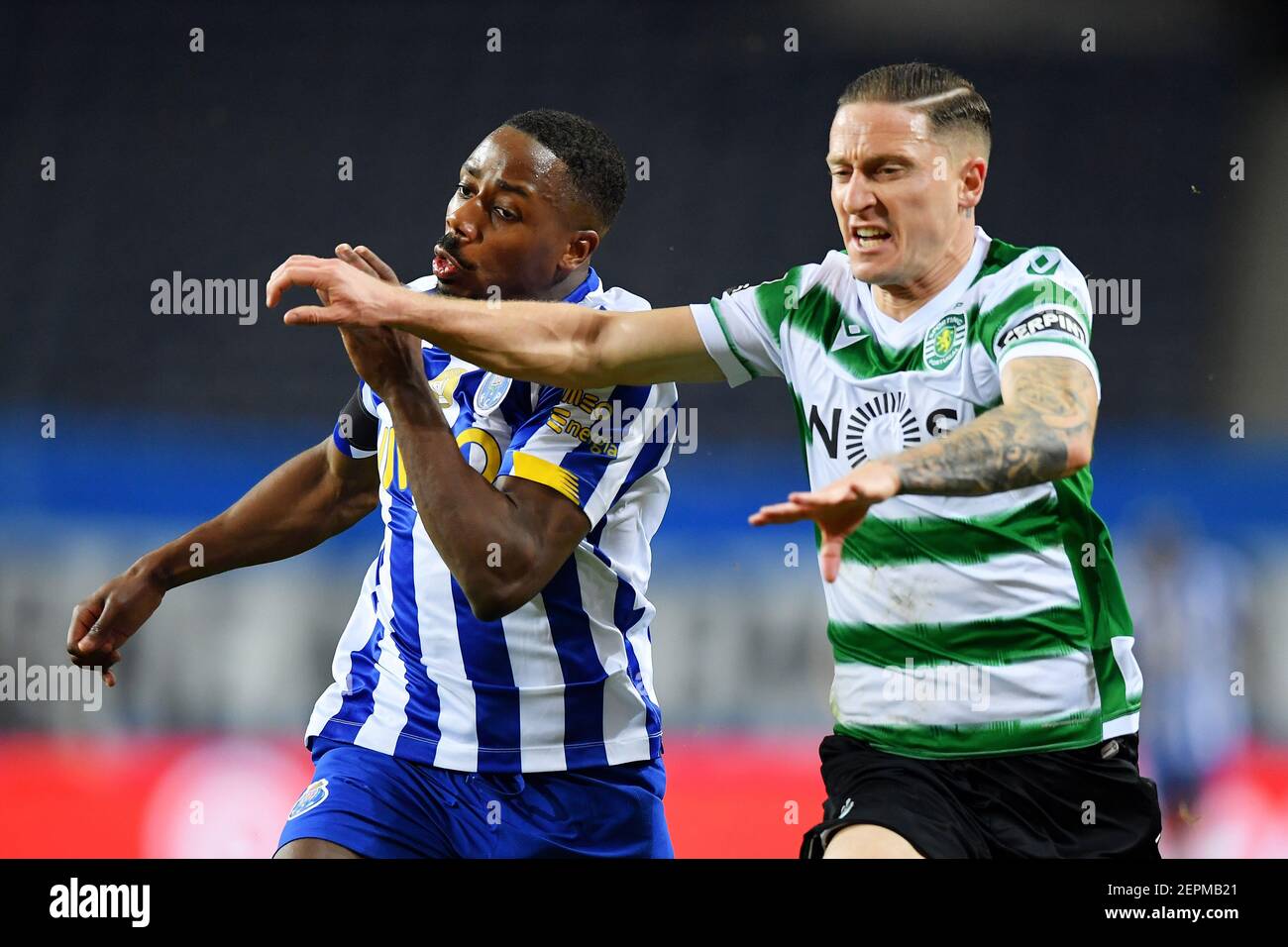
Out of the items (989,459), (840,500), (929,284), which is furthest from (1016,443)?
(929,284)

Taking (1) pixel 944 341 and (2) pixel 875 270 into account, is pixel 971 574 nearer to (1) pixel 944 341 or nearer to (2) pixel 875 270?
(1) pixel 944 341

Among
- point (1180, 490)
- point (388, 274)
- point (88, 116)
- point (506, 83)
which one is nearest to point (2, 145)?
point (88, 116)

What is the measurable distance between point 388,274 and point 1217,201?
14.9 ft

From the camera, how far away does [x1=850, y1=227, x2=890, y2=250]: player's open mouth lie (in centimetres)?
244

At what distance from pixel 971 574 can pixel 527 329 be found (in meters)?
0.86

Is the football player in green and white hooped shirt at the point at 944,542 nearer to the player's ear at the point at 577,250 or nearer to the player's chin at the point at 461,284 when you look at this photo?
the player's chin at the point at 461,284

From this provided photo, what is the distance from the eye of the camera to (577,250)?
10.0 ft

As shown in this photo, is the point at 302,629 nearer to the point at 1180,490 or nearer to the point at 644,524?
the point at 644,524

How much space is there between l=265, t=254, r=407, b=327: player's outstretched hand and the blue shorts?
85cm

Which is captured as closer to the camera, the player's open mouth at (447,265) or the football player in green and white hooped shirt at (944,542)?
the football player in green and white hooped shirt at (944,542)

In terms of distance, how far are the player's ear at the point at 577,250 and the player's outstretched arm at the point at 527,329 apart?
1.33ft

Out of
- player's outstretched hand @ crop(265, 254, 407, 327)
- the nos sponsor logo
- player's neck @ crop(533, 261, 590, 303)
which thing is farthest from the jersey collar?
the nos sponsor logo

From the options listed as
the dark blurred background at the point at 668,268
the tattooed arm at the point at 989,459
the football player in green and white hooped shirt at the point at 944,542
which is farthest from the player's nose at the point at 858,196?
the dark blurred background at the point at 668,268

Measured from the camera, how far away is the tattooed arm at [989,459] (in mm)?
1915
